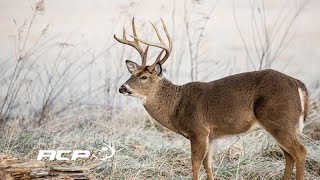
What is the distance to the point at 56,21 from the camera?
5941 millimetres

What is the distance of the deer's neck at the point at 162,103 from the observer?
190 inches

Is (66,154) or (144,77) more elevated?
(144,77)

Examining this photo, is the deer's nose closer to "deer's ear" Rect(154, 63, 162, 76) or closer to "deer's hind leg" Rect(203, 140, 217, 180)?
"deer's ear" Rect(154, 63, 162, 76)

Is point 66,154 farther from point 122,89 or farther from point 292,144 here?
point 292,144

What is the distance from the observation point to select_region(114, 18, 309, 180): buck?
175 inches

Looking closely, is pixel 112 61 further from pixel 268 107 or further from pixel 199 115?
pixel 268 107

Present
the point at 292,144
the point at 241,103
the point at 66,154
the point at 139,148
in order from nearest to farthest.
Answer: the point at 292,144, the point at 241,103, the point at 66,154, the point at 139,148

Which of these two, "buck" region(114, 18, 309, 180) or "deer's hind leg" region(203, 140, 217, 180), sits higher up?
"buck" region(114, 18, 309, 180)

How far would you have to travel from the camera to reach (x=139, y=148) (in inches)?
216

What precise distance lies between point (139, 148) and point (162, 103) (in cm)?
74

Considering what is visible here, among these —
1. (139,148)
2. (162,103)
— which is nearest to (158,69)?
(162,103)

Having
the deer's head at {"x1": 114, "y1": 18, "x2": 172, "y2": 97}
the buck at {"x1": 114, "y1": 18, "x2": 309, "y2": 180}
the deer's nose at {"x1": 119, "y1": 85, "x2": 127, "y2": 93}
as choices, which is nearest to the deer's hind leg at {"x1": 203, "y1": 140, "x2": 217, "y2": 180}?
the buck at {"x1": 114, "y1": 18, "x2": 309, "y2": 180}

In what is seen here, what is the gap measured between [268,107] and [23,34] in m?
2.46

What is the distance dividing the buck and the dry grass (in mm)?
404
